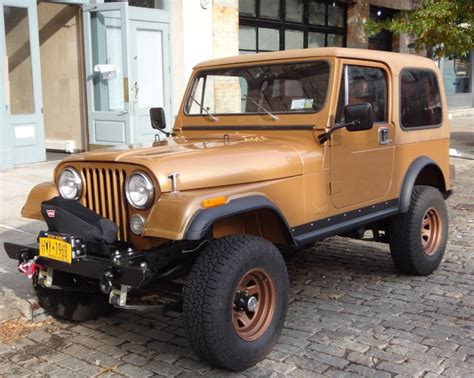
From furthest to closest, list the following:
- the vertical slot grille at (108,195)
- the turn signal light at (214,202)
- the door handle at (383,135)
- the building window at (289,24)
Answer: the building window at (289,24) → the door handle at (383,135) → the vertical slot grille at (108,195) → the turn signal light at (214,202)

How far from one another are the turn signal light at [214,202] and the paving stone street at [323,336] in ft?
3.20

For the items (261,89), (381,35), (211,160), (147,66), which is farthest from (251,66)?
(381,35)

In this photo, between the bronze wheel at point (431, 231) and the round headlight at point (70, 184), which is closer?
the round headlight at point (70, 184)

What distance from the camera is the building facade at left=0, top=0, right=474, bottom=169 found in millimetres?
10125

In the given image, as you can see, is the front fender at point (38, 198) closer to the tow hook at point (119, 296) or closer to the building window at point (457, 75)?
A: the tow hook at point (119, 296)

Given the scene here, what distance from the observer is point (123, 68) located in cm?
1066

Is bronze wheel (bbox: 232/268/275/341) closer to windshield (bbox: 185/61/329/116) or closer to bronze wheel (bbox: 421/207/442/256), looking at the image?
windshield (bbox: 185/61/329/116)

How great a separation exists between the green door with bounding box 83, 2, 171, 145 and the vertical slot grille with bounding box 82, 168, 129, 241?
7.17 meters

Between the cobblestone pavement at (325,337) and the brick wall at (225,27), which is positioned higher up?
the brick wall at (225,27)

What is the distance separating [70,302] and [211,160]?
1508mm

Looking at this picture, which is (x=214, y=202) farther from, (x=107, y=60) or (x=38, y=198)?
(x=107, y=60)

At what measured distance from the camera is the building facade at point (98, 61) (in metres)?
10.1

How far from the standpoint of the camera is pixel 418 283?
5016 millimetres

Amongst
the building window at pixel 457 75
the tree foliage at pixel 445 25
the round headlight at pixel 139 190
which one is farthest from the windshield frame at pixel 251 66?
the building window at pixel 457 75
